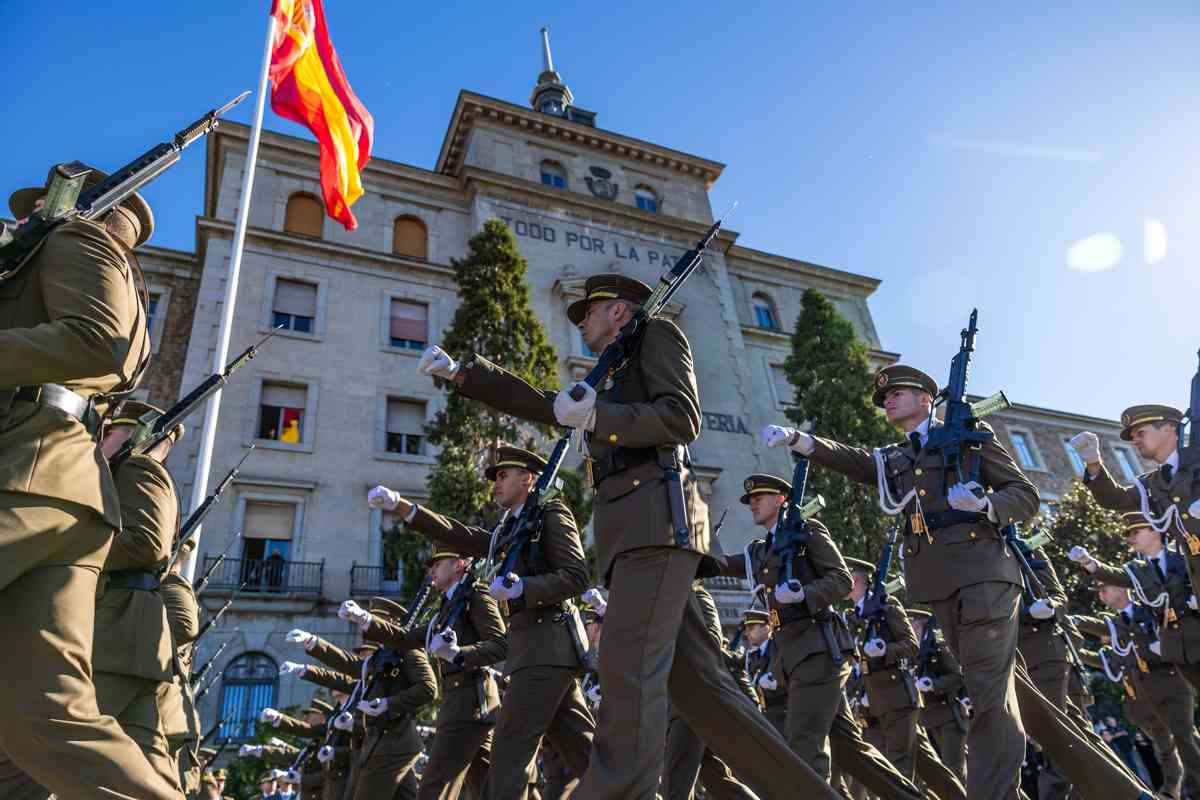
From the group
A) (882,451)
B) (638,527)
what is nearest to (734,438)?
(882,451)

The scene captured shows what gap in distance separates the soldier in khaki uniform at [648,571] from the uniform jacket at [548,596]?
1.55 metres

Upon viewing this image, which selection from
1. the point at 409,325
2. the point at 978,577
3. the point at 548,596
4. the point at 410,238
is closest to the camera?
the point at 978,577

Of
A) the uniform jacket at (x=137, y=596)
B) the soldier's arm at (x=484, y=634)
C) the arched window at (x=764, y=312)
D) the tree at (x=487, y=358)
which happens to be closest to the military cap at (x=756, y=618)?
the soldier's arm at (x=484, y=634)

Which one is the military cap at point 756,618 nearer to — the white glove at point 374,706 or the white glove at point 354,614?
the white glove at point 374,706

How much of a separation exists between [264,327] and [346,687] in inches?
586

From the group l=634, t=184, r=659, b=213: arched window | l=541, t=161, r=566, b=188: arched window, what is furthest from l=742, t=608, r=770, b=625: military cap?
l=634, t=184, r=659, b=213: arched window

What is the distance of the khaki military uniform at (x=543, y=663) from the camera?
4254 mm

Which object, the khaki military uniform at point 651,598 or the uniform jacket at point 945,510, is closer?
the khaki military uniform at point 651,598

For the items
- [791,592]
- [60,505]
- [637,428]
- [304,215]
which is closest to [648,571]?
[637,428]

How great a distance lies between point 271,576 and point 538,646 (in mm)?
16118

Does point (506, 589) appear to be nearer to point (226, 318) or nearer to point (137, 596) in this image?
point (137, 596)

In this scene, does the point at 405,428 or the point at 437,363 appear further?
the point at 405,428

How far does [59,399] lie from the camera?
2564mm

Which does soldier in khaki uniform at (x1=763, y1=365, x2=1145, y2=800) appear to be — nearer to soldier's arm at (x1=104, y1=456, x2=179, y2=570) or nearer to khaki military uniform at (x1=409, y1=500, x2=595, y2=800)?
khaki military uniform at (x1=409, y1=500, x2=595, y2=800)
